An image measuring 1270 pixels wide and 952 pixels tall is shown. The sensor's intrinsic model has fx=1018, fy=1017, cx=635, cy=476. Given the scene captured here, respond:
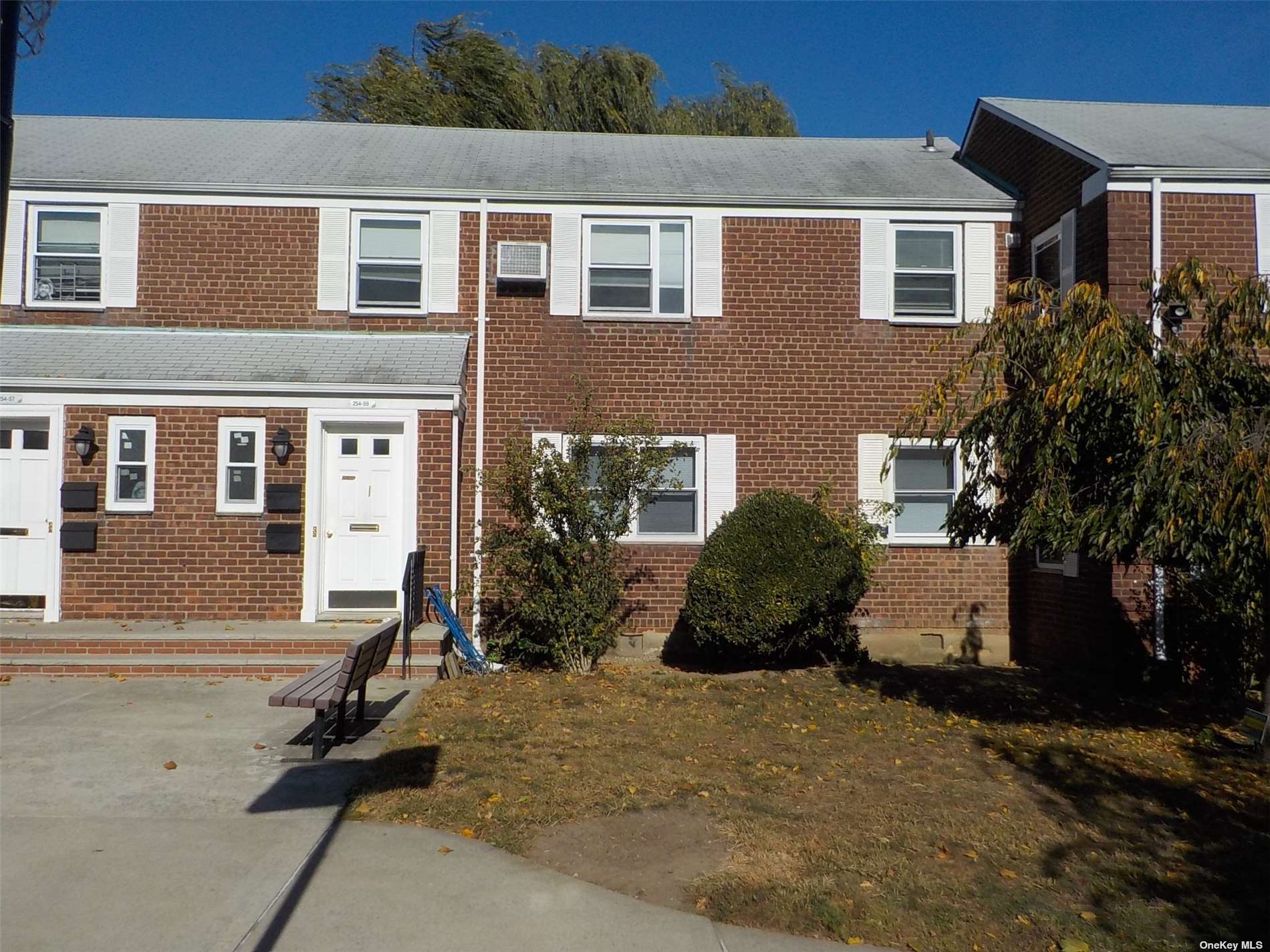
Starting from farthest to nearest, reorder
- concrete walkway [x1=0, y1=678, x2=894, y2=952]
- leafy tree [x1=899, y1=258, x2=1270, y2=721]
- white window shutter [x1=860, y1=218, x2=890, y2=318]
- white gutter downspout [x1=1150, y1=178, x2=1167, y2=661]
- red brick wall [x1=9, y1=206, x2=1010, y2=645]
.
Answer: white window shutter [x1=860, y1=218, x2=890, y2=318], red brick wall [x1=9, y1=206, x2=1010, y2=645], white gutter downspout [x1=1150, y1=178, x2=1167, y2=661], leafy tree [x1=899, y1=258, x2=1270, y2=721], concrete walkway [x1=0, y1=678, x2=894, y2=952]

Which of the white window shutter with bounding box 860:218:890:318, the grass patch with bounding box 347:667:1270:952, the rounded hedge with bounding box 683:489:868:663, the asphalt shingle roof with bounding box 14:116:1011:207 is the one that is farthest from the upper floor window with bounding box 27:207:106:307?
the white window shutter with bounding box 860:218:890:318

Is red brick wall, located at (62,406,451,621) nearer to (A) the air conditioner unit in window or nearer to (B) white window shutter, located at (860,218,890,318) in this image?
(A) the air conditioner unit in window

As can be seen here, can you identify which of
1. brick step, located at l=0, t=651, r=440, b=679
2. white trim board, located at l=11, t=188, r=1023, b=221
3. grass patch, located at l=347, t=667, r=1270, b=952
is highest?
white trim board, located at l=11, t=188, r=1023, b=221

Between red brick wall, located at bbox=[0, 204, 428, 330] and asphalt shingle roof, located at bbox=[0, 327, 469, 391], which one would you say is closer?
asphalt shingle roof, located at bbox=[0, 327, 469, 391]

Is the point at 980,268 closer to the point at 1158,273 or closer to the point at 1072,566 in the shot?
the point at 1158,273

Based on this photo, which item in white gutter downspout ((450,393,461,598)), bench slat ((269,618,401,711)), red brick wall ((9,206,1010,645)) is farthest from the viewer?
red brick wall ((9,206,1010,645))

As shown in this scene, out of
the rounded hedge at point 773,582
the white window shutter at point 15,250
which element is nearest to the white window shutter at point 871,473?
the rounded hedge at point 773,582

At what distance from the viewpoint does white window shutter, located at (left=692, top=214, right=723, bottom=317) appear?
12.4m

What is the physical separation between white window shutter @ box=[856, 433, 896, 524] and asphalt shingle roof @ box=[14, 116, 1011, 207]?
298cm

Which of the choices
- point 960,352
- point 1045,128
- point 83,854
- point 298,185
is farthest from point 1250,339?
point 298,185

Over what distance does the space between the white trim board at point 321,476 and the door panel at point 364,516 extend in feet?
0.61

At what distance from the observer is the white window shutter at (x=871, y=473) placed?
12312mm

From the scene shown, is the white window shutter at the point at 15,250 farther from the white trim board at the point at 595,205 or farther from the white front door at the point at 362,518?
the white front door at the point at 362,518

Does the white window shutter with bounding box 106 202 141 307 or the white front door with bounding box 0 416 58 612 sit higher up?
the white window shutter with bounding box 106 202 141 307
